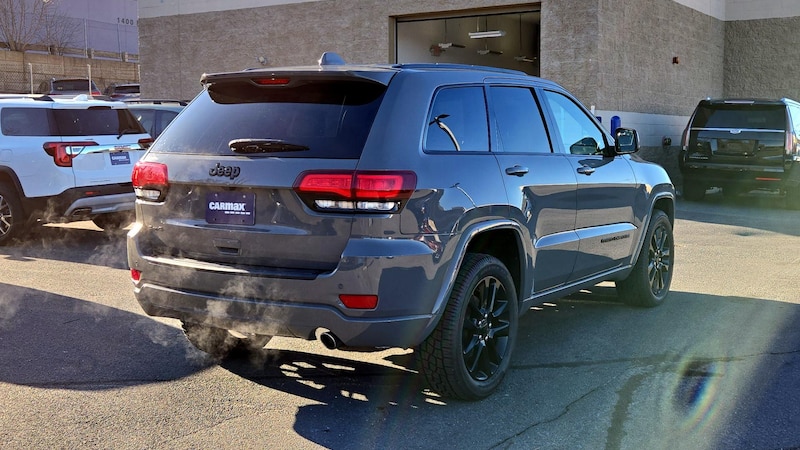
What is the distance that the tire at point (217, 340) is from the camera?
5.20 meters

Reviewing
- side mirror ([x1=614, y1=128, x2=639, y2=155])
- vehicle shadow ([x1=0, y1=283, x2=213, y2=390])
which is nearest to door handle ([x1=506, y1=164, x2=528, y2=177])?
side mirror ([x1=614, y1=128, x2=639, y2=155])

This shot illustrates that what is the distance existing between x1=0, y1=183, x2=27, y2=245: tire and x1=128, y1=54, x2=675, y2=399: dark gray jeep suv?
5.60 meters

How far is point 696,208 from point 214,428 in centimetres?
1244

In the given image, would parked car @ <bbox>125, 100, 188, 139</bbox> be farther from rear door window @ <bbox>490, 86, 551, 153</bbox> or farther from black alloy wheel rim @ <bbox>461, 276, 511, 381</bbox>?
black alloy wheel rim @ <bbox>461, 276, 511, 381</bbox>

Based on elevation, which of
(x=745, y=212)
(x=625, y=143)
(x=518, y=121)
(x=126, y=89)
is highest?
(x=126, y=89)

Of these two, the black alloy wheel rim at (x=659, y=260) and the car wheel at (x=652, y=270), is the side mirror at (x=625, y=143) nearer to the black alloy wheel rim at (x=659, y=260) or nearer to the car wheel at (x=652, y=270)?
the car wheel at (x=652, y=270)

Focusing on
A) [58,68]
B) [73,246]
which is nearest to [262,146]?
[73,246]

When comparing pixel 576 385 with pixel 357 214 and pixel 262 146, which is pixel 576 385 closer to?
pixel 357 214

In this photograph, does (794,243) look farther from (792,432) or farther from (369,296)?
(369,296)

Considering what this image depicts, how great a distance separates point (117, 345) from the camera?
564cm

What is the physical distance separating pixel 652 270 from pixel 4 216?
7310mm

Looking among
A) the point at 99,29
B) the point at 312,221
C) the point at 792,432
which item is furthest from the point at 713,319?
the point at 99,29

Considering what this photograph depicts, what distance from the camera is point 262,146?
4.35 meters

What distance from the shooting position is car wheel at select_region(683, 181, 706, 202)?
15673mm
